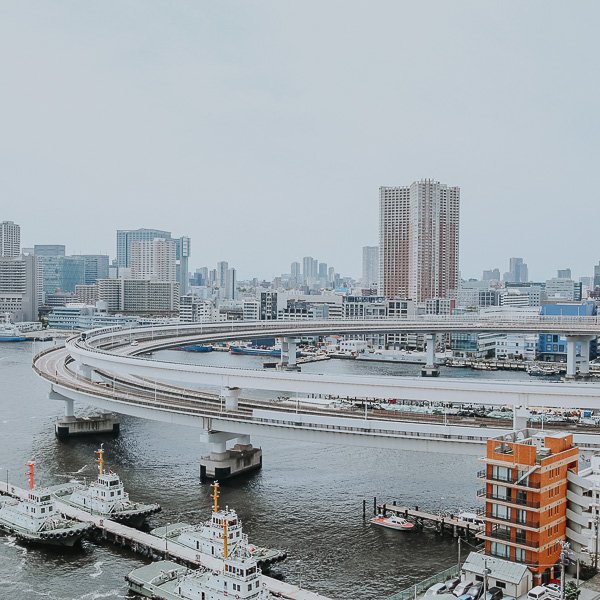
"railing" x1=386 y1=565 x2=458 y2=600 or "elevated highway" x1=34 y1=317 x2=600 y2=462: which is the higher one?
"elevated highway" x1=34 y1=317 x2=600 y2=462

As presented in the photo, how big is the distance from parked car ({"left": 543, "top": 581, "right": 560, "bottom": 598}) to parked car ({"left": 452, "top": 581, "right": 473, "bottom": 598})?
167cm

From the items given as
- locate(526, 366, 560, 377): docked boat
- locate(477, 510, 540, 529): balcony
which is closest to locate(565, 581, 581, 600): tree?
locate(477, 510, 540, 529): balcony

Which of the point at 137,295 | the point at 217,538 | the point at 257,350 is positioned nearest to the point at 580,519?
the point at 217,538

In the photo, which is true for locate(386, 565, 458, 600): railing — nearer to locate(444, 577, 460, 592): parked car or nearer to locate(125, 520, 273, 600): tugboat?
locate(444, 577, 460, 592): parked car

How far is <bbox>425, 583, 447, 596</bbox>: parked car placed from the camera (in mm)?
16062

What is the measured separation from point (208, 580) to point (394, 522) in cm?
661

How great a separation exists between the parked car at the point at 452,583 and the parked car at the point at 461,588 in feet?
0.62

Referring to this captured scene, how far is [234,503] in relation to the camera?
23344mm

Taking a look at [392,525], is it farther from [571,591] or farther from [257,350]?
[257,350]

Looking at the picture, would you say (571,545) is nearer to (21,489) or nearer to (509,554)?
(509,554)

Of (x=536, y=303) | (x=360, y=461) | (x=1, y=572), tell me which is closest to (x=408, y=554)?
(x=360, y=461)

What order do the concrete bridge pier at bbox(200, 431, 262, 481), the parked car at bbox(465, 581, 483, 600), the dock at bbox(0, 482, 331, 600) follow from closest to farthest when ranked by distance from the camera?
the parked car at bbox(465, 581, 483, 600) → the dock at bbox(0, 482, 331, 600) → the concrete bridge pier at bbox(200, 431, 262, 481)

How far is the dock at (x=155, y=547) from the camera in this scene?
1698 centimetres

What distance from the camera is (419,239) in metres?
118
